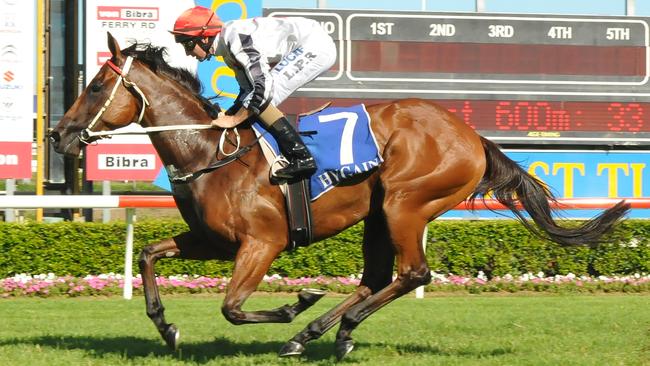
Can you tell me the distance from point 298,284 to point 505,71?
4.35 metres

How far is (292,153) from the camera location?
4.83m

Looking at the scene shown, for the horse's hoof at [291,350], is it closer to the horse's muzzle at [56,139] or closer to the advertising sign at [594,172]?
the horse's muzzle at [56,139]

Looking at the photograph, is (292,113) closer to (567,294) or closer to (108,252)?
(108,252)

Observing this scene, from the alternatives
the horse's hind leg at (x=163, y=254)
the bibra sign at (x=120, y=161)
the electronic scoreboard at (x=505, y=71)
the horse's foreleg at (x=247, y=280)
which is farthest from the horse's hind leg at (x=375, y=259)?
the electronic scoreboard at (x=505, y=71)

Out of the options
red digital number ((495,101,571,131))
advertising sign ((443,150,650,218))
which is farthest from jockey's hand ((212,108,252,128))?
advertising sign ((443,150,650,218))

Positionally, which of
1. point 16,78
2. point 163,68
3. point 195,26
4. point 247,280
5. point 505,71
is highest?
point 505,71

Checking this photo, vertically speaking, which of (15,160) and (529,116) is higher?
(529,116)

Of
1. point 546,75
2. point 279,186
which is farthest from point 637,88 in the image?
point 279,186

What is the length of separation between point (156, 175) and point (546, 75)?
14.7ft

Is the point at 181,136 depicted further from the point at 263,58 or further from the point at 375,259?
the point at 375,259

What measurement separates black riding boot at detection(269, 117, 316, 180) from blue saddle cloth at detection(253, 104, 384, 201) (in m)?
0.06

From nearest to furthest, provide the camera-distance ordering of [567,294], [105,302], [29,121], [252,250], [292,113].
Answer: [252,250] < [105,302] < [567,294] < [29,121] < [292,113]

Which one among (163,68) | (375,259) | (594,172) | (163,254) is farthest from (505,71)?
(163,254)

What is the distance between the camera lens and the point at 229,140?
4930 millimetres
